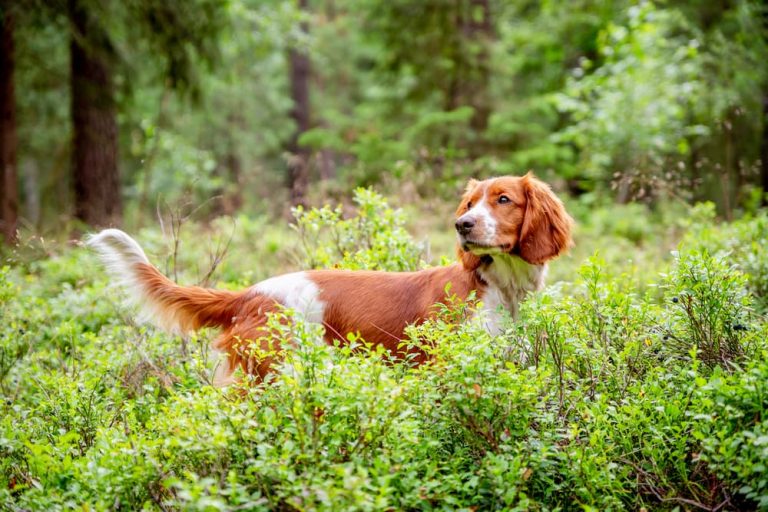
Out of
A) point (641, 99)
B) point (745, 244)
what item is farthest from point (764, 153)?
point (745, 244)

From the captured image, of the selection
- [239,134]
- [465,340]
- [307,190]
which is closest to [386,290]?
[465,340]

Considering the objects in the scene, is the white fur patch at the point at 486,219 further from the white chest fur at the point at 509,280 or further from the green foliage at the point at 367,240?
the green foliage at the point at 367,240

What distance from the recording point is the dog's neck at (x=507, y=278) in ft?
13.0

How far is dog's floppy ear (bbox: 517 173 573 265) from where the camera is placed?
3982mm

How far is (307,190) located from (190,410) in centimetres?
733

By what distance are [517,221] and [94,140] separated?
790cm

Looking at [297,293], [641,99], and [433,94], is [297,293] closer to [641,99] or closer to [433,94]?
[641,99]

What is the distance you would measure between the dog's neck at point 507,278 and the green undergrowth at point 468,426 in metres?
0.39

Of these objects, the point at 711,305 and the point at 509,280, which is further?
the point at 509,280

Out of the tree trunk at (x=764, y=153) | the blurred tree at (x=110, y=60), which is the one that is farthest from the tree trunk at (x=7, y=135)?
the tree trunk at (x=764, y=153)

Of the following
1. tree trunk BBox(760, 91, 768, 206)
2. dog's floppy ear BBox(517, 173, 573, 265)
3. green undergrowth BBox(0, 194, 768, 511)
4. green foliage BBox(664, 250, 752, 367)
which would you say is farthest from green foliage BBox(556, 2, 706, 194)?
green undergrowth BBox(0, 194, 768, 511)

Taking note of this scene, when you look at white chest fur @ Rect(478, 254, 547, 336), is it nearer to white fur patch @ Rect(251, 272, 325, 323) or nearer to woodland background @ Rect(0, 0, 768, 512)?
woodland background @ Rect(0, 0, 768, 512)

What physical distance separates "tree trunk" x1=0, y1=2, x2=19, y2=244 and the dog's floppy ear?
7.05m

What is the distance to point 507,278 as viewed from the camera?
398 centimetres
